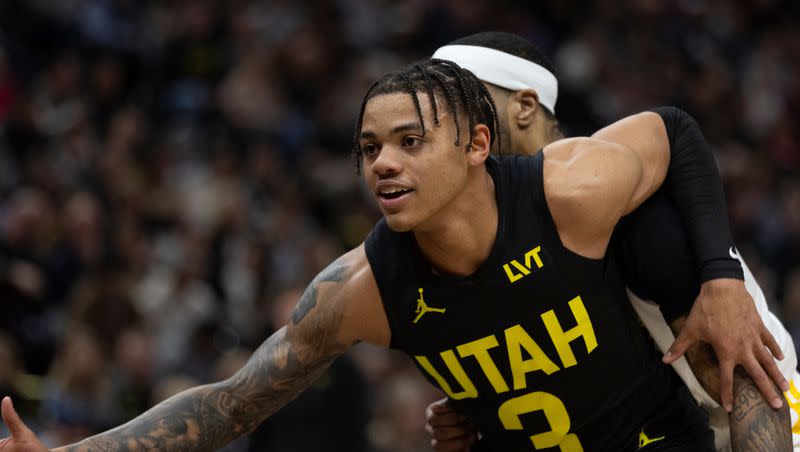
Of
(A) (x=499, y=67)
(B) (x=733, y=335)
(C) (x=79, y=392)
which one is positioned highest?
(A) (x=499, y=67)

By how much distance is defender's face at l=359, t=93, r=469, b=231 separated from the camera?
3.37 m

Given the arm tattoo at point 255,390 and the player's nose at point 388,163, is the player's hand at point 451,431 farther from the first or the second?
the player's nose at point 388,163

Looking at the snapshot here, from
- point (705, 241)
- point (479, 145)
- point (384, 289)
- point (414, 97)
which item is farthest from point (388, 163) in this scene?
point (705, 241)

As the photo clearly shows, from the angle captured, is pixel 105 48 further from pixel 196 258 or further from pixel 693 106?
pixel 693 106

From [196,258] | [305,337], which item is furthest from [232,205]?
[305,337]

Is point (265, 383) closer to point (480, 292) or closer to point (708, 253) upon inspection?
point (480, 292)

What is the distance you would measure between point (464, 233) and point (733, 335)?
0.83m

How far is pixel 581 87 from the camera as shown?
10312mm

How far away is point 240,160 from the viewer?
30.9 ft

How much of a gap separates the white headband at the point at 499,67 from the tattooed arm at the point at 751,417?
1235 millimetres

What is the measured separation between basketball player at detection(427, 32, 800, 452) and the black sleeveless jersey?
91mm

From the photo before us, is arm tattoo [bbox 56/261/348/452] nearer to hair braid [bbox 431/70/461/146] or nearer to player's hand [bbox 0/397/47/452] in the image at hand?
player's hand [bbox 0/397/47/452]

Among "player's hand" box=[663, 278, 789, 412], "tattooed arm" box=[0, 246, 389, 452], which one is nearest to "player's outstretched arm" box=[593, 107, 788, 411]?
"player's hand" box=[663, 278, 789, 412]

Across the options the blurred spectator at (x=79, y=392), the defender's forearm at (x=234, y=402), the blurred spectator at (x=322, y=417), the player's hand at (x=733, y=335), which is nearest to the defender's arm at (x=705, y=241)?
the player's hand at (x=733, y=335)
